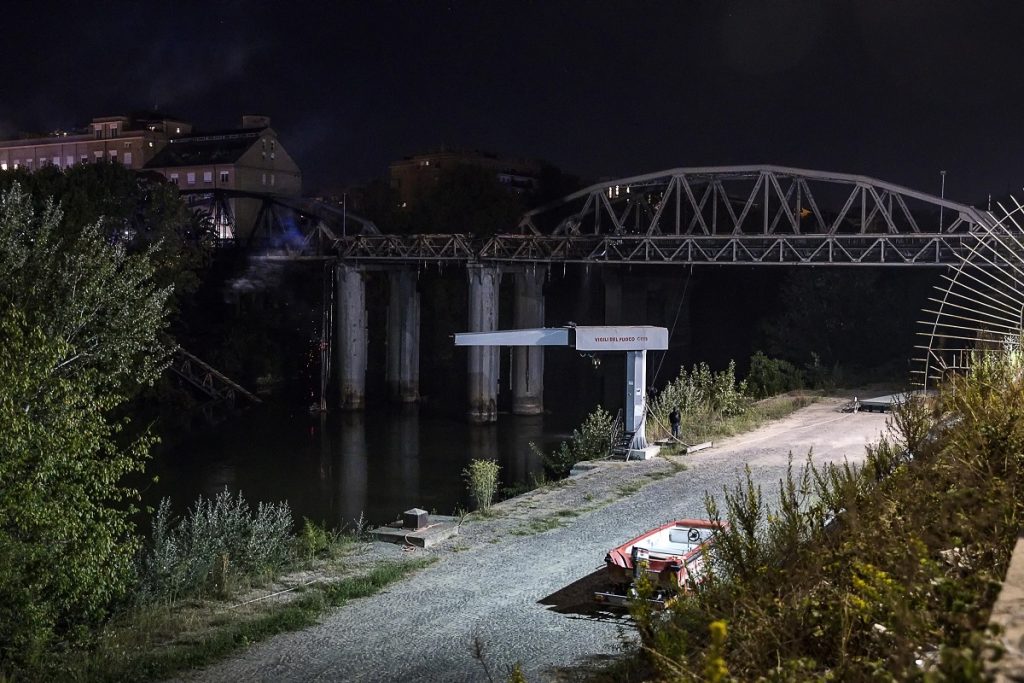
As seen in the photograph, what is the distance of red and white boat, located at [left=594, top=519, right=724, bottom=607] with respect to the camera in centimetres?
1214

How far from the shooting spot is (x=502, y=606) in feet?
42.2

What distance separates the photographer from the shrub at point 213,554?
45.9ft

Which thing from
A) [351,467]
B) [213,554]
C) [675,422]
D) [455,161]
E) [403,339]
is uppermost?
[455,161]

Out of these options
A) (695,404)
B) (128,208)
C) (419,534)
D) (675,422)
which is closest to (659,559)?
(419,534)

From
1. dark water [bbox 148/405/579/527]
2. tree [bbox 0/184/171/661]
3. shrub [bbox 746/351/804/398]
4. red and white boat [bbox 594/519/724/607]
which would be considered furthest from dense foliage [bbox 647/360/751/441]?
tree [bbox 0/184/171/661]

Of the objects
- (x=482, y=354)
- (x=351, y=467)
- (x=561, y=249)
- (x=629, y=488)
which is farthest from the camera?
(x=561, y=249)

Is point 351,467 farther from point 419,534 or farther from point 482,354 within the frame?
point 419,534

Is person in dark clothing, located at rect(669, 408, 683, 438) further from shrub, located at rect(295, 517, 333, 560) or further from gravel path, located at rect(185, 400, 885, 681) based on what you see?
shrub, located at rect(295, 517, 333, 560)

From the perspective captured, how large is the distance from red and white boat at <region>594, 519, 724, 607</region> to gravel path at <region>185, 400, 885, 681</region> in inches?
17.7

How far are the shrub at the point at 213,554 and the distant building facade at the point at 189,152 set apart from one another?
67326 millimetres

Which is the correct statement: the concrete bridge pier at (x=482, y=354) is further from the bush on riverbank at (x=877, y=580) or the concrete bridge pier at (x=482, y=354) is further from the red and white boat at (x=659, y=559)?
the bush on riverbank at (x=877, y=580)

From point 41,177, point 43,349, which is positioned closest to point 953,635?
point 43,349

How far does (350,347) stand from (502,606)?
34.6m

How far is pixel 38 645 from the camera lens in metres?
11.1
